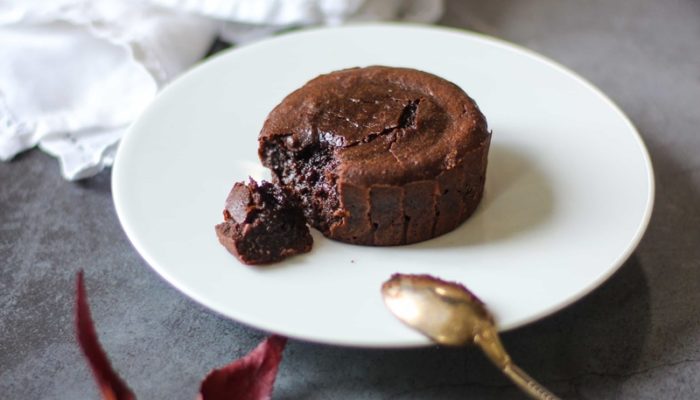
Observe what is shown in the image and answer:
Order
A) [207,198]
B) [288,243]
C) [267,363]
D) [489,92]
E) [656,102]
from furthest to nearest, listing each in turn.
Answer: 1. [656,102]
2. [489,92]
3. [207,198]
4. [288,243]
5. [267,363]

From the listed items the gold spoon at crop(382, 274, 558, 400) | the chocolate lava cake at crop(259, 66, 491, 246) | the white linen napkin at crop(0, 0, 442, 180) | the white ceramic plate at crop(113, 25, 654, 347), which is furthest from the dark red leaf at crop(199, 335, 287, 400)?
the white linen napkin at crop(0, 0, 442, 180)

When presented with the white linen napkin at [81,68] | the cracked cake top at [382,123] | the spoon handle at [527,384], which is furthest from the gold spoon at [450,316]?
the white linen napkin at [81,68]

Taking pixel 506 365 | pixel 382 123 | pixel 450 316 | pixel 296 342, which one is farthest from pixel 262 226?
pixel 506 365

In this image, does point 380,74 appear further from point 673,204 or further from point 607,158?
point 673,204

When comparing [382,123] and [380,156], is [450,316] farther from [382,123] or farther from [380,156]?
[382,123]

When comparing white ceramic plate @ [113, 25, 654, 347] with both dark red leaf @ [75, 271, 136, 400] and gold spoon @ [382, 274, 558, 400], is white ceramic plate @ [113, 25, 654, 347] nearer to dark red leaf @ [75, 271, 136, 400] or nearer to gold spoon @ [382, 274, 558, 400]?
gold spoon @ [382, 274, 558, 400]

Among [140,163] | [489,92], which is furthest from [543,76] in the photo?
[140,163]

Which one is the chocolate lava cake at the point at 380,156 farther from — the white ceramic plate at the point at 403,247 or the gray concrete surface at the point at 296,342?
the gray concrete surface at the point at 296,342
